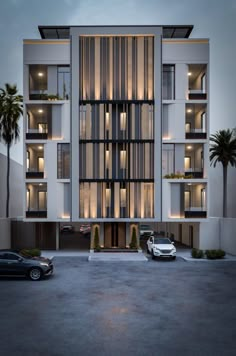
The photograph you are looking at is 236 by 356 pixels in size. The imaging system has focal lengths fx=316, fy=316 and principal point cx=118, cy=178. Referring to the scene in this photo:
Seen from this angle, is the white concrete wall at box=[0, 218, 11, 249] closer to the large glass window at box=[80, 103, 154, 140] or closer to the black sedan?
the large glass window at box=[80, 103, 154, 140]

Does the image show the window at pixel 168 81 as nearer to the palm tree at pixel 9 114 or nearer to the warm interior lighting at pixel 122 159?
the warm interior lighting at pixel 122 159

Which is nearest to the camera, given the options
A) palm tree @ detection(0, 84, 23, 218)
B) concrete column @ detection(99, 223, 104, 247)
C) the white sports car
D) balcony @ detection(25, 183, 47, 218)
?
the white sports car

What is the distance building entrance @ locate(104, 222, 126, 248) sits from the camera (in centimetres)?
3316

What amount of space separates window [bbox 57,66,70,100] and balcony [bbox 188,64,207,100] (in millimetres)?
12560

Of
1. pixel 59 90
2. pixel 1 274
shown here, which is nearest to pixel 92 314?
pixel 1 274

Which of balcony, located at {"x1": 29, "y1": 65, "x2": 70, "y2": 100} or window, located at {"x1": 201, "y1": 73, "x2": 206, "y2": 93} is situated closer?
balcony, located at {"x1": 29, "y1": 65, "x2": 70, "y2": 100}

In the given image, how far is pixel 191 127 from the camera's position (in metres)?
36.8

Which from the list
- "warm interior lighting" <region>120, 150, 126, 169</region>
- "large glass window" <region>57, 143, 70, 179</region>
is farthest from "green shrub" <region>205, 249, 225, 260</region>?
"large glass window" <region>57, 143, 70, 179</region>

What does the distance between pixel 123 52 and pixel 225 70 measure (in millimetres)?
18109

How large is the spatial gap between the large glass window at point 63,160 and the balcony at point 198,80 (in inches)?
541

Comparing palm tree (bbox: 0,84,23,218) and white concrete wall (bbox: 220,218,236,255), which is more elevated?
palm tree (bbox: 0,84,23,218)

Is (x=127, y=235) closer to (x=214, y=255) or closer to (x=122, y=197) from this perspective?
(x=122, y=197)

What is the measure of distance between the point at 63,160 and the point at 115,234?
30.9 feet

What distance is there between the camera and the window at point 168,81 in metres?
32.6
